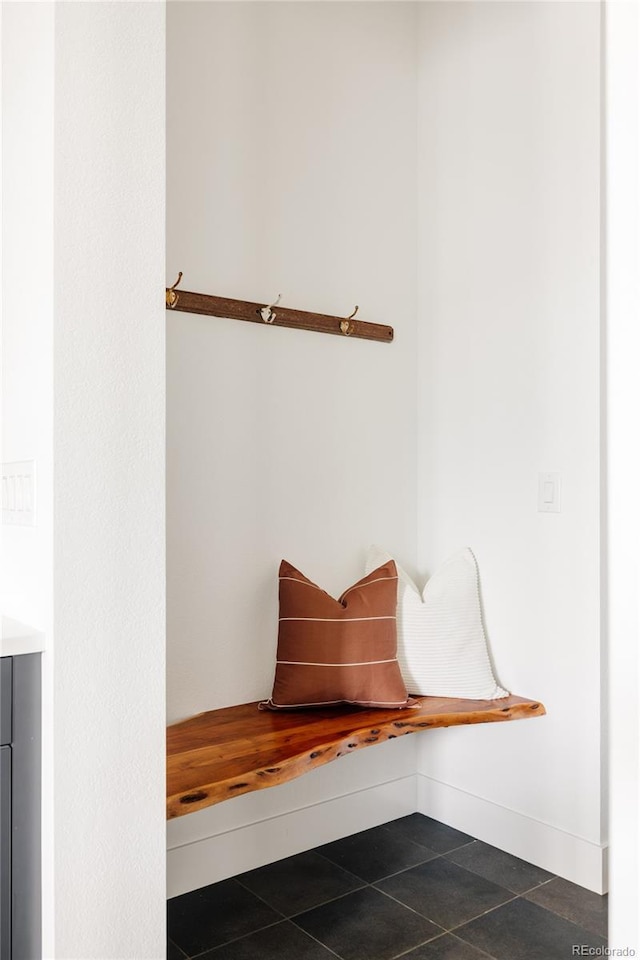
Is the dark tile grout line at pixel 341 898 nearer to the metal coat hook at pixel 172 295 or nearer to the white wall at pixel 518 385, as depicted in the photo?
the white wall at pixel 518 385

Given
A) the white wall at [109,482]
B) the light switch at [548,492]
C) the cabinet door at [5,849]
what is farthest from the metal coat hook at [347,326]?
the cabinet door at [5,849]

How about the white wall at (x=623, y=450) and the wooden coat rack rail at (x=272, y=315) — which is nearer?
the white wall at (x=623, y=450)

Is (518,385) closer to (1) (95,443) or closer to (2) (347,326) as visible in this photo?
(2) (347,326)

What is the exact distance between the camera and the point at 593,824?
223cm

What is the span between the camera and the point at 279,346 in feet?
7.96

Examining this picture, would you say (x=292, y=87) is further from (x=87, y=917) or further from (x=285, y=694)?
(x=87, y=917)

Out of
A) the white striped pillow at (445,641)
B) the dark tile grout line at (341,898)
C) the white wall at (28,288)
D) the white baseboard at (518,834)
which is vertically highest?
the white wall at (28,288)

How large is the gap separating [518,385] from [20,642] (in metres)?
1.72

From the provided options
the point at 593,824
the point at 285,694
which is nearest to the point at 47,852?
the point at 285,694

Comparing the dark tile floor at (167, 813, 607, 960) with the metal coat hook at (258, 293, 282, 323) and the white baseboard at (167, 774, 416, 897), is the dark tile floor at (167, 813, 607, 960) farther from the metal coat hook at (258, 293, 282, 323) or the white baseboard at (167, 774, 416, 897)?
the metal coat hook at (258, 293, 282, 323)

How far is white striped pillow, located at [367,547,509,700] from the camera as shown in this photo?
2.45 meters

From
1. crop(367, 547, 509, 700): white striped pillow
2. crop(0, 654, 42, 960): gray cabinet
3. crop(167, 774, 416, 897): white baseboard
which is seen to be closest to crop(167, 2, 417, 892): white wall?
crop(167, 774, 416, 897): white baseboard

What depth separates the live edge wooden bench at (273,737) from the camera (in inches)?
69.7

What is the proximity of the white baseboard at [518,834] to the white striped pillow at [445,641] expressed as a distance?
41 centimetres
